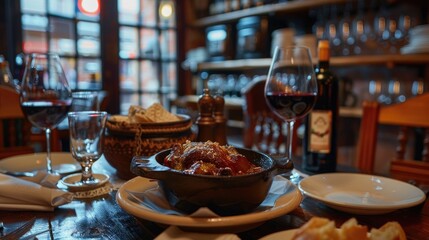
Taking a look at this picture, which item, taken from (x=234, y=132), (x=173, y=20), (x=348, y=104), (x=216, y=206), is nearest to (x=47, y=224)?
(x=216, y=206)

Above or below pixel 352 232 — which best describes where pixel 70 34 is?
above

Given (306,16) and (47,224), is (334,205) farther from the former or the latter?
(306,16)

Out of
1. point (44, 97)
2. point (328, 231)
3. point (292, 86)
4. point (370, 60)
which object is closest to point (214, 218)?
point (328, 231)

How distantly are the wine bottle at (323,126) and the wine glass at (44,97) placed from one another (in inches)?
23.9

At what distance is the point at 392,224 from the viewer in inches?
16.3

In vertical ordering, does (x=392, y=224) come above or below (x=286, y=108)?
below

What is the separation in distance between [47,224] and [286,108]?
1.83 feet

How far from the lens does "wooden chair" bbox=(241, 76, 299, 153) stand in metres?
1.63

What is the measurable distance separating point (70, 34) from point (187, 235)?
3.28 meters

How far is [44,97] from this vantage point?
851 mm

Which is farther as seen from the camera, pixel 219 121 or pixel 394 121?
pixel 394 121

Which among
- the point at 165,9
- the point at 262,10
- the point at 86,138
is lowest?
the point at 86,138

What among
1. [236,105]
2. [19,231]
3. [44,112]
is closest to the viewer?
[19,231]

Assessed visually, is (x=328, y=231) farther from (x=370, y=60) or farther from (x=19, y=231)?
(x=370, y=60)
